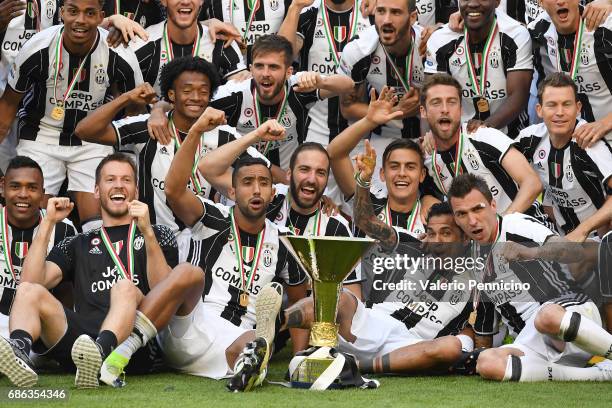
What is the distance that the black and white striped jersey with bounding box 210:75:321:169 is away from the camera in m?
8.50

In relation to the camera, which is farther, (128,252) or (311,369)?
(128,252)

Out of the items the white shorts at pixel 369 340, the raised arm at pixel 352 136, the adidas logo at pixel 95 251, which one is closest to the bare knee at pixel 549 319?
the white shorts at pixel 369 340

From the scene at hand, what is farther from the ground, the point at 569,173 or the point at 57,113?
the point at 57,113

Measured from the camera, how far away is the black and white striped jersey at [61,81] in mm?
8414

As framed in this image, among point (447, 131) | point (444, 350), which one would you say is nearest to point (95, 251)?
point (444, 350)

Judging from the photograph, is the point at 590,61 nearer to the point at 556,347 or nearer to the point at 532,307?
the point at 532,307

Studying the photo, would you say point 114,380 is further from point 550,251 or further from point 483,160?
point 483,160

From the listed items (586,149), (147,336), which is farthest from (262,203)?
(586,149)

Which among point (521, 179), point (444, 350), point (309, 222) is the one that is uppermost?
point (521, 179)

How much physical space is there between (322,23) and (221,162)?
1.89 m

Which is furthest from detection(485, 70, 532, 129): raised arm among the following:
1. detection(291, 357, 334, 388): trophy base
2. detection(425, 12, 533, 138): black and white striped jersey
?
detection(291, 357, 334, 388): trophy base

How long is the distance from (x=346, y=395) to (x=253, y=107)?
3064 millimetres

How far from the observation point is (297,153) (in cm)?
771

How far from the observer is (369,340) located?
6996 millimetres
